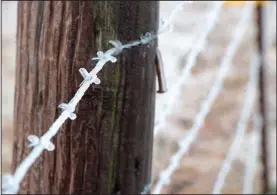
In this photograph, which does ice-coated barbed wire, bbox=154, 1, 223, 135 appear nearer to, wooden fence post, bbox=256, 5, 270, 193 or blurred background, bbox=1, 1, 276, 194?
wooden fence post, bbox=256, 5, 270, 193

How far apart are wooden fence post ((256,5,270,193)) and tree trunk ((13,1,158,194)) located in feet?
3.63

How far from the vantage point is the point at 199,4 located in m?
2.75

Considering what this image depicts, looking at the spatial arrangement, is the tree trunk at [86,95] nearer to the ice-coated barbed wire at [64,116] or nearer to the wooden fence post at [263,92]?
the ice-coated barbed wire at [64,116]

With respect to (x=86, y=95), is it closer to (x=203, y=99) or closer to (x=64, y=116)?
(x=64, y=116)

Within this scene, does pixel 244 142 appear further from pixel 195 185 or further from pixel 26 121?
pixel 26 121

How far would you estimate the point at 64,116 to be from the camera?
40cm

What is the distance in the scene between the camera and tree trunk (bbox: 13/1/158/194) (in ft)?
1.84

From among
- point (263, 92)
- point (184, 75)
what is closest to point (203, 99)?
point (263, 92)

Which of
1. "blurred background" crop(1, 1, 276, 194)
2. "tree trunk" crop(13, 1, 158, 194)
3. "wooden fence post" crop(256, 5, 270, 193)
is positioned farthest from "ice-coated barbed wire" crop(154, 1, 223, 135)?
"blurred background" crop(1, 1, 276, 194)

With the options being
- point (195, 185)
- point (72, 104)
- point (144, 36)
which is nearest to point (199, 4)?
point (195, 185)

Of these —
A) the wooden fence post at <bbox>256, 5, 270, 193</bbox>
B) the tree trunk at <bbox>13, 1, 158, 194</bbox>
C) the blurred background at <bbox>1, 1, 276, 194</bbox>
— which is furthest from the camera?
the blurred background at <bbox>1, 1, 276, 194</bbox>

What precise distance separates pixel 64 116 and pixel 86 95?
0.39ft

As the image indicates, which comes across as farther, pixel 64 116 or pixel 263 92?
pixel 263 92

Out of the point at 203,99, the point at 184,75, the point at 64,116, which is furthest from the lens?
the point at 203,99
